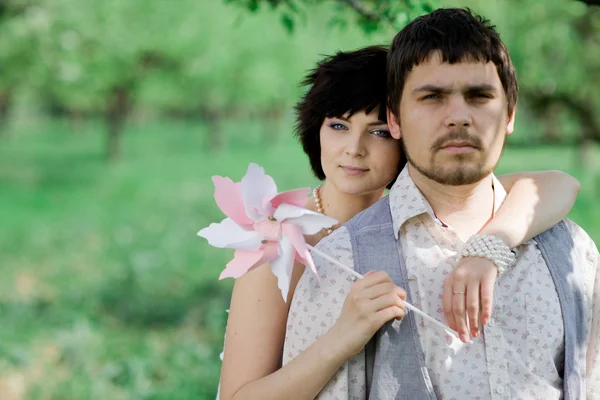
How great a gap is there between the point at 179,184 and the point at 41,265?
30.5 ft

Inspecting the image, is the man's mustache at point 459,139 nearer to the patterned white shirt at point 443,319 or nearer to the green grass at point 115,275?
the patterned white shirt at point 443,319

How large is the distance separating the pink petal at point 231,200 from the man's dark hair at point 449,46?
0.55 m

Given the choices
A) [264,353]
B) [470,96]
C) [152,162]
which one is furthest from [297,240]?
[152,162]

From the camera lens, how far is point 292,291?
2.40m

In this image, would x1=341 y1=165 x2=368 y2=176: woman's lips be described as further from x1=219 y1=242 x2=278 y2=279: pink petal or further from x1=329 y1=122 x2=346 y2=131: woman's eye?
x1=219 y1=242 x2=278 y2=279: pink petal

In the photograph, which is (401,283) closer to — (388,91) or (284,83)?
(388,91)

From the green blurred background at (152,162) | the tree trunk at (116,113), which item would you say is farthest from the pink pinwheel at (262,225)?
the tree trunk at (116,113)

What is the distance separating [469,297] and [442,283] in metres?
0.14

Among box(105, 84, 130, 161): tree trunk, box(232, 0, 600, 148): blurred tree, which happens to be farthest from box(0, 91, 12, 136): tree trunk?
box(232, 0, 600, 148): blurred tree

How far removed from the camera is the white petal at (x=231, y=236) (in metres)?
1.96

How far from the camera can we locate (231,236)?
77.9 inches

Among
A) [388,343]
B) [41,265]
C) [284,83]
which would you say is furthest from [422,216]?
[284,83]

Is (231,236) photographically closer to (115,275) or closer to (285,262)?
(285,262)

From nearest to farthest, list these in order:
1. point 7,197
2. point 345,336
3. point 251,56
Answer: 1. point 345,336
2. point 7,197
3. point 251,56
